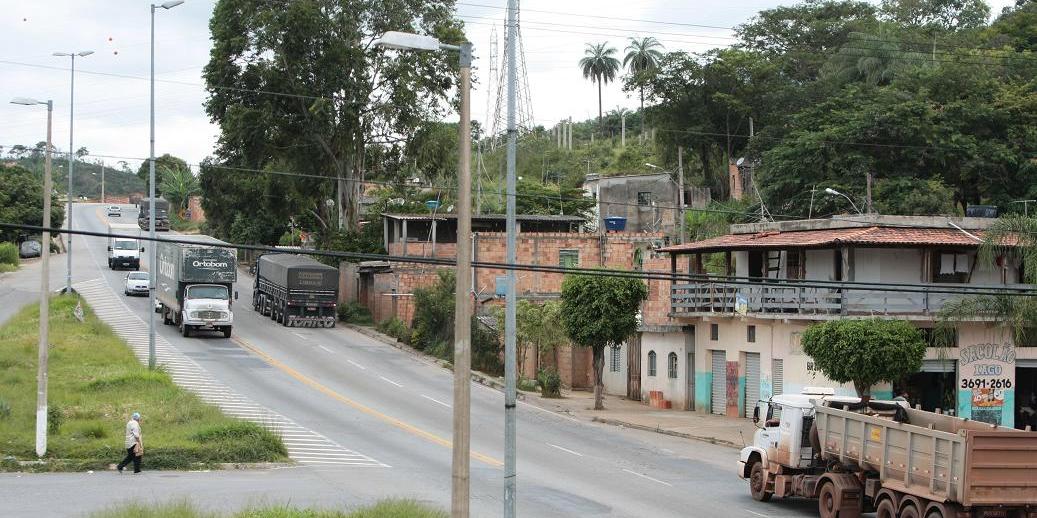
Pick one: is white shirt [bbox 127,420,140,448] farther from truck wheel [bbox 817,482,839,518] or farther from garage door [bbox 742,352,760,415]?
garage door [bbox 742,352,760,415]

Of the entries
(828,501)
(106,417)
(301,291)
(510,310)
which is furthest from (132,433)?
(301,291)

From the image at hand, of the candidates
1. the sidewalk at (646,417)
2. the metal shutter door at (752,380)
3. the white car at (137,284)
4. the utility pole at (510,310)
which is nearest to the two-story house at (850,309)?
the metal shutter door at (752,380)

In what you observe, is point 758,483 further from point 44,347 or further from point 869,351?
point 44,347

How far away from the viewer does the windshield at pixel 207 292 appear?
169 ft

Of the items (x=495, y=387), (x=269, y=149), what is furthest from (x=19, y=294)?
(x=495, y=387)

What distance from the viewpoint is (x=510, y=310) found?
22.2 m

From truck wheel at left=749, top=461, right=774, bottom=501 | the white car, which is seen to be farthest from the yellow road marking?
the white car

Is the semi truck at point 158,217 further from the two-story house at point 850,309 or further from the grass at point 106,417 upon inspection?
Answer: the two-story house at point 850,309

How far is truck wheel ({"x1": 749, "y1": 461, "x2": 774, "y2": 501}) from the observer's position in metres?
25.8

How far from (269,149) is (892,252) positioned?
3923 cm

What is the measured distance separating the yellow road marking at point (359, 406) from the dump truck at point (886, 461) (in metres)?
7.52

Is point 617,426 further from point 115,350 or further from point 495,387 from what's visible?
point 115,350

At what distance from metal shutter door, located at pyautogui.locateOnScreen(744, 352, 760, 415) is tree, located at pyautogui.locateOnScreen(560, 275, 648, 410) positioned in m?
4.18

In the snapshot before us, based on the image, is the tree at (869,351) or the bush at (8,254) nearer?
the tree at (869,351)
